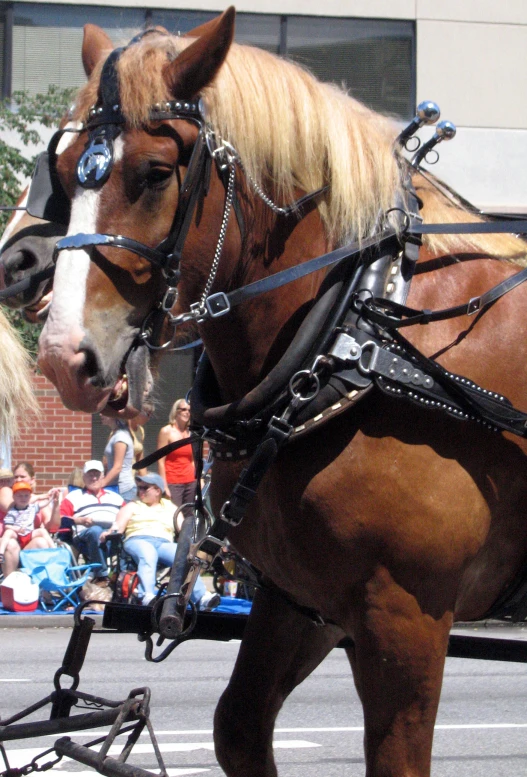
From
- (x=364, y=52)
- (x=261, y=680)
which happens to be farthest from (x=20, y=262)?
(x=364, y=52)

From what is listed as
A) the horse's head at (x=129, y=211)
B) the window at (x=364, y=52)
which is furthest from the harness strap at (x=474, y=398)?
the window at (x=364, y=52)

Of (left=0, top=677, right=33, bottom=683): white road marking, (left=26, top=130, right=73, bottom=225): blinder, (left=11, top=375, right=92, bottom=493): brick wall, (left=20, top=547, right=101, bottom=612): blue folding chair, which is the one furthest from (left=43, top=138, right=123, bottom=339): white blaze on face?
(left=11, top=375, right=92, bottom=493): brick wall

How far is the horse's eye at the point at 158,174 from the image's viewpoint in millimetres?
2471

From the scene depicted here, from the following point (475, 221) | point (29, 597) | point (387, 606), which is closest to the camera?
point (387, 606)

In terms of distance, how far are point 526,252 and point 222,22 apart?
1089 mm

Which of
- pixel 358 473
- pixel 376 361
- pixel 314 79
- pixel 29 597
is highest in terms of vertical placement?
pixel 314 79

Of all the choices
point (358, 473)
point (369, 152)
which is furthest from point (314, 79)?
point (358, 473)

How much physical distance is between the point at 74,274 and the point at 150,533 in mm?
7760

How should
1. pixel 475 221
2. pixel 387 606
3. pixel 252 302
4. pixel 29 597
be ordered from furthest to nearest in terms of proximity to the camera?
pixel 29 597
pixel 475 221
pixel 252 302
pixel 387 606

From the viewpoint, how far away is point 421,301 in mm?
2686

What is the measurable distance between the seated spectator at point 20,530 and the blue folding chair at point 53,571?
11 cm

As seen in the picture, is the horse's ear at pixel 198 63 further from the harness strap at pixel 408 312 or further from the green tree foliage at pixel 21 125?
the green tree foliage at pixel 21 125

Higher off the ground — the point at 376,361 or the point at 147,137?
the point at 147,137

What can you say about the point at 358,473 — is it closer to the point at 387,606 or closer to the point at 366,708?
the point at 387,606
